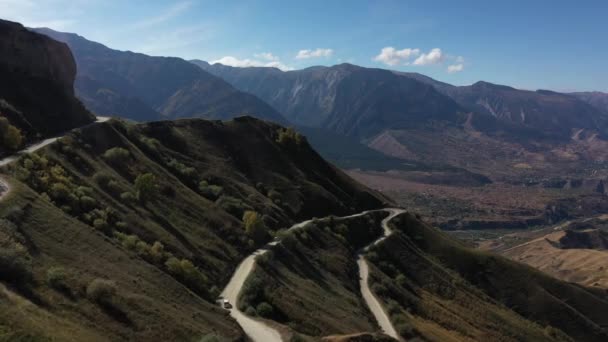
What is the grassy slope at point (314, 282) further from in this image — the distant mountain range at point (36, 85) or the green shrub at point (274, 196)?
the distant mountain range at point (36, 85)

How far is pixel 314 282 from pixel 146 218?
2775cm

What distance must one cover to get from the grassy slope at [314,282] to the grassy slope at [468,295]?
271 inches

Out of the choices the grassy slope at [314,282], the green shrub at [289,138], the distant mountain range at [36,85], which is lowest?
the grassy slope at [314,282]

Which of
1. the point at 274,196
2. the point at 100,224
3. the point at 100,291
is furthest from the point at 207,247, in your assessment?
the point at 274,196

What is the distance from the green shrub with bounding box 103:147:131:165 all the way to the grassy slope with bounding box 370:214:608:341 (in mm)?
51140

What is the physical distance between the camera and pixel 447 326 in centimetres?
8162

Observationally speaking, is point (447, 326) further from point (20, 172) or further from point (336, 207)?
point (20, 172)

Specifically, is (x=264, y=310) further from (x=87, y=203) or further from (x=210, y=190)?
(x=210, y=190)

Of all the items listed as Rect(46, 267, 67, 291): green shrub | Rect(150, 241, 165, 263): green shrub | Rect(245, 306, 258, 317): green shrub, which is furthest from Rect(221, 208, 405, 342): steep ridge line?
Rect(46, 267, 67, 291): green shrub

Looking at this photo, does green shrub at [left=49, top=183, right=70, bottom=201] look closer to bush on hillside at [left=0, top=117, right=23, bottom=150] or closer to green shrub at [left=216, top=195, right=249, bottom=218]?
bush on hillside at [left=0, top=117, right=23, bottom=150]

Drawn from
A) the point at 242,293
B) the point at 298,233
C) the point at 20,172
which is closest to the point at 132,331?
the point at 242,293

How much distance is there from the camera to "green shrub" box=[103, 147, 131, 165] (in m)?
82.4

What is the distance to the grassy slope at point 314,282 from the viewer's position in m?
58.6

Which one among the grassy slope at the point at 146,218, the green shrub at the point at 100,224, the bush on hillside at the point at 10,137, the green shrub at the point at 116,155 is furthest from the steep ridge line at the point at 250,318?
the bush on hillside at the point at 10,137
